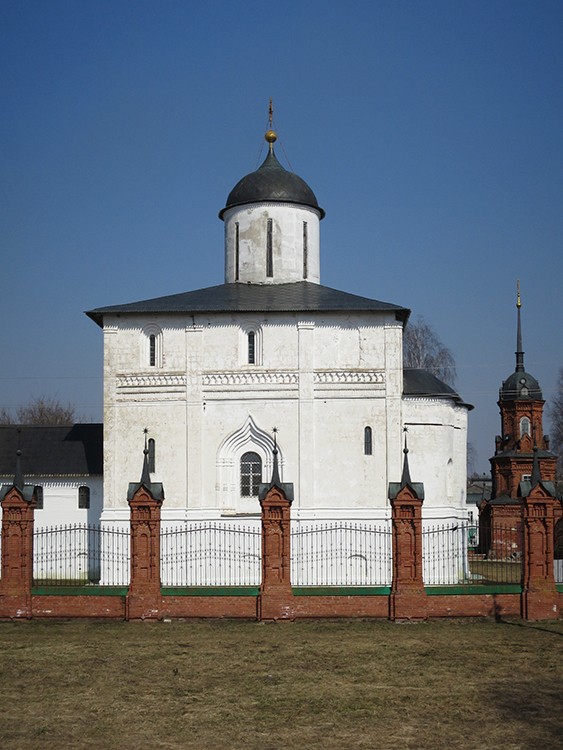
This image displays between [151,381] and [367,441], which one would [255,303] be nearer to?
[151,381]

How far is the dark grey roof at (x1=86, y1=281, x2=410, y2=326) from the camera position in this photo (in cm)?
2350

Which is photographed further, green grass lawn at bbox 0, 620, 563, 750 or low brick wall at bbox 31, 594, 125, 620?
low brick wall at bbox 31, 594, 125, 620

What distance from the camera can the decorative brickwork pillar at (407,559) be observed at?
1627 centimetres

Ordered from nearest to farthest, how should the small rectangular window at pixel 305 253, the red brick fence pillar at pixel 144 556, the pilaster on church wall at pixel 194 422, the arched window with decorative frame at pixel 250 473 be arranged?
1. the red brick fence pillar at pixel 144 556
2. the pilaster on church wall at pixel 194 422
3. the arched window with decorative frame at pixel 250 473
4. the small rectangular window at pixel 305 253

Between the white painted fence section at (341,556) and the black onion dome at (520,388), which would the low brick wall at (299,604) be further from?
the black onion dome at (520,388)

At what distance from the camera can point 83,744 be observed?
8.62 m

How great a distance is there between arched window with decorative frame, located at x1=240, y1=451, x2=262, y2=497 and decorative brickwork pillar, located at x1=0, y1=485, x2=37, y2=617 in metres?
7.39

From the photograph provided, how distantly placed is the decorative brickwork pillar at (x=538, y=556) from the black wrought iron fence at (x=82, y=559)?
33.4 ft

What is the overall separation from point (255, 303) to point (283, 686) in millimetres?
14171

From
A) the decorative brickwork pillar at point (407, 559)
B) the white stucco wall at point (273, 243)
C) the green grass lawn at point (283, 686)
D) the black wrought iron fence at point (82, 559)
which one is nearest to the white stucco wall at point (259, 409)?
the black wrought iron fence at point (82, 559)

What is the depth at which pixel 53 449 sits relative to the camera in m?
27.2

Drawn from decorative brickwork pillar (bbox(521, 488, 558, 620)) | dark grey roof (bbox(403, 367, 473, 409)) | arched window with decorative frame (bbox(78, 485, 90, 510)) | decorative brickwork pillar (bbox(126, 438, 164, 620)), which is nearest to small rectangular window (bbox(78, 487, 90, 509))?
arched window with decorative frame (bbox(78, 485, 90, 510))

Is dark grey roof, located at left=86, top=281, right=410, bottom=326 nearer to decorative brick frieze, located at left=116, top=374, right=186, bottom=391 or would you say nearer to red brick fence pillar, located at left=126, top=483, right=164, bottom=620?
decorative brick frieze, located at left=116, top=374, right=186, bottom=391

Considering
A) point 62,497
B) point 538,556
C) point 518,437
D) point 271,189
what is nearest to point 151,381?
point 62,497
